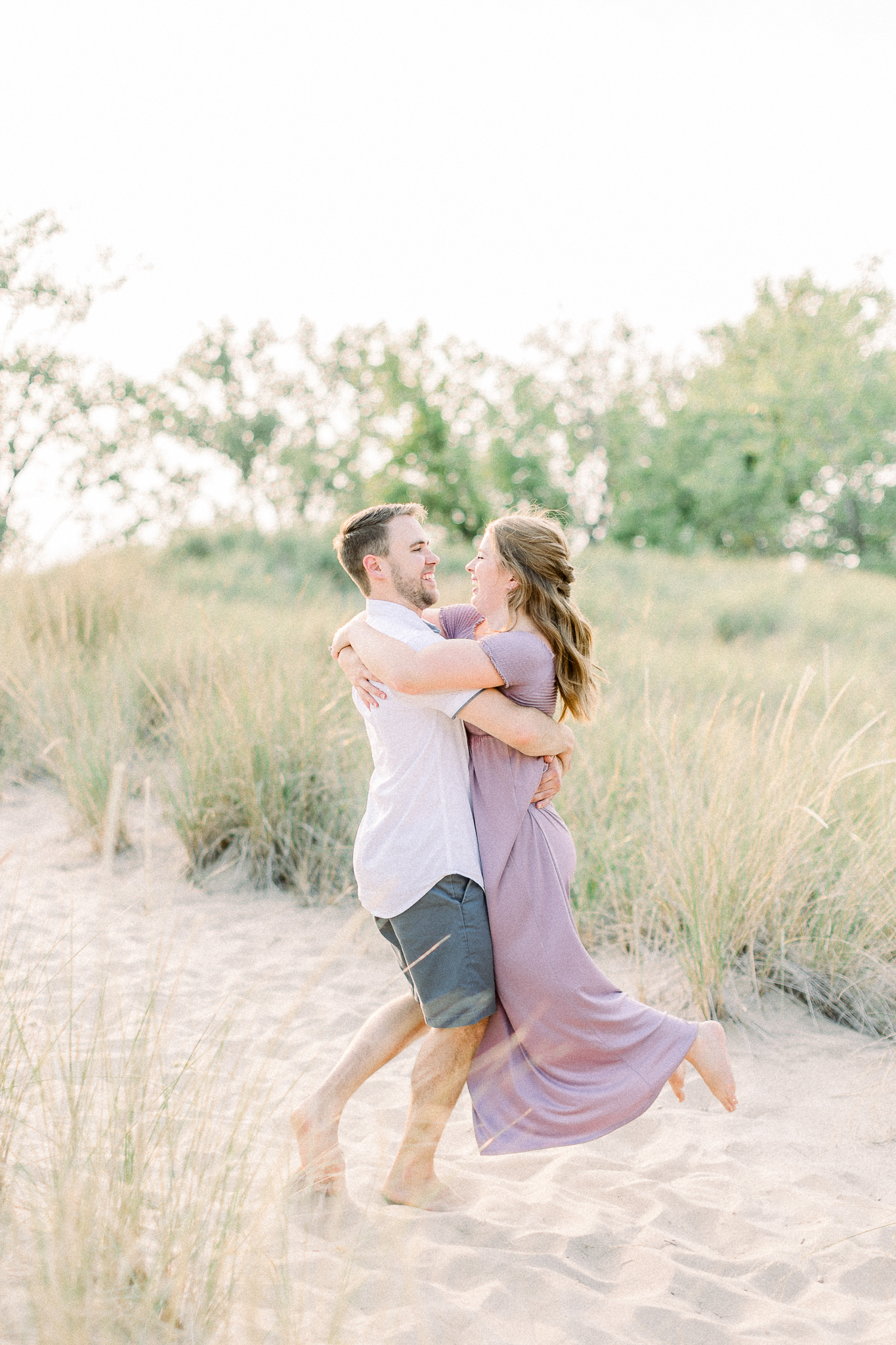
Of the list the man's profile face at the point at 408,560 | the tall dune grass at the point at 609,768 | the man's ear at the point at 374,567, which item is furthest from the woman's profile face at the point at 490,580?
the tall dune grass at the point at 609,768

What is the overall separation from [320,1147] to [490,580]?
1.49 meters

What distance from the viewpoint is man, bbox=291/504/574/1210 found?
7.76ft

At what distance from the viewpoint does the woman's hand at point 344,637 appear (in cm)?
255

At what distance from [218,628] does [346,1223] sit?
17.1 ft

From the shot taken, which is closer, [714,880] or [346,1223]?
[346,1223]

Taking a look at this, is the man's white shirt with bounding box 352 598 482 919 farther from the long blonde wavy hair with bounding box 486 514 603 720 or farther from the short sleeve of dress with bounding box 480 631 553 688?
the long blonde wavy hair with bounding box 486 514 603 720

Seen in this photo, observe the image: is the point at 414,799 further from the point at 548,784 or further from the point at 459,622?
the point at 459,622

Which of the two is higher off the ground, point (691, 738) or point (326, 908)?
point (691, 738)

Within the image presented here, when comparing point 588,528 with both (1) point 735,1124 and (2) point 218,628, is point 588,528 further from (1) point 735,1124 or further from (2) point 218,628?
(1) point 735,1124

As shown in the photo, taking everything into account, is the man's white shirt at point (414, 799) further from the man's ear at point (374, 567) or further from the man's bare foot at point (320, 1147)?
the man's bare foot at point (320, 1147)

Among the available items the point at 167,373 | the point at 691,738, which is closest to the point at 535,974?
the point at 691,738

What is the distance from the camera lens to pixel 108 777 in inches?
214

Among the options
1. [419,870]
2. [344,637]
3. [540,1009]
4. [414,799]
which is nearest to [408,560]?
[344,637]

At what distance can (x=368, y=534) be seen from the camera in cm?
251
